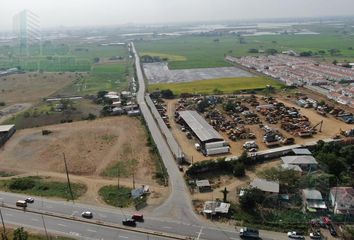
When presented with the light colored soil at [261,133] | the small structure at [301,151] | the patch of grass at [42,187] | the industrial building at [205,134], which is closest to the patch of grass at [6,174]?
the patch of grass at [42,187]

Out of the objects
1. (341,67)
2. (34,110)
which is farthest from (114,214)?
(341,67)

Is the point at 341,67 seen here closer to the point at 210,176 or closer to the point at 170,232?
the point at 210,176

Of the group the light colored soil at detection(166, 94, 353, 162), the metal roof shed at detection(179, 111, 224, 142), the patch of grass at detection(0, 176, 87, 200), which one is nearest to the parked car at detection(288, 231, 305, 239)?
the light colored soil at detection(166, 94, 353, 162)

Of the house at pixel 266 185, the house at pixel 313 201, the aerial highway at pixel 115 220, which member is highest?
the house at pixel 266 185

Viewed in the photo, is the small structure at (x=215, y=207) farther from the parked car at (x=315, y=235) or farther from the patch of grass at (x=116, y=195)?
the patch of grass at (x=116, y=195)

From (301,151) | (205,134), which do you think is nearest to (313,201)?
(301,151)

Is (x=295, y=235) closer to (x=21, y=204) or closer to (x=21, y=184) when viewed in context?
(x=21, y=204)
